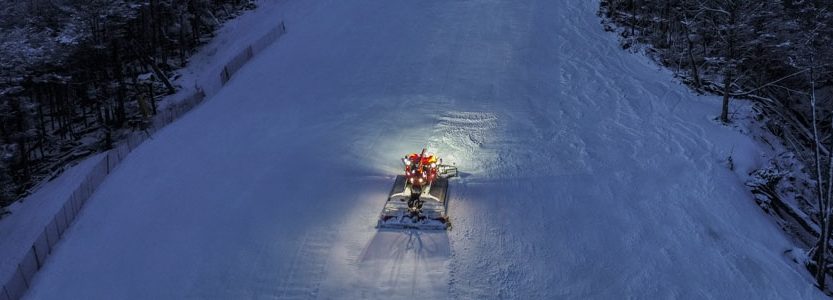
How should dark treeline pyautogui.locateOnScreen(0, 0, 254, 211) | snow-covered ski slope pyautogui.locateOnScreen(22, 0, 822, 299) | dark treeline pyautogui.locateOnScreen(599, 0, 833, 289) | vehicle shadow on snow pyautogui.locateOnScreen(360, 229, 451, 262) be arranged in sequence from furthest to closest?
dark treeline pyautogui.locateOnScreen(0, 0, 254, 211) → dark treeline pyautogui.locateOnScreen(599, 0, 833, 289) → vehicle shadow on snow pyautogui.locateOnScreen(360, 229, 451, 262) → snow-covered ski slope pyautogui.locateOnScreen(22, 0, 822, 299)

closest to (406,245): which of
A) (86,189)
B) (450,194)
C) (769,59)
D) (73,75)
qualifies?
(450,194)

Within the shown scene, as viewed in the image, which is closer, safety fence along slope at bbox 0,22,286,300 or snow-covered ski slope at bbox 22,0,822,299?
snow-covered ski slope at bbox 22,0,822,299

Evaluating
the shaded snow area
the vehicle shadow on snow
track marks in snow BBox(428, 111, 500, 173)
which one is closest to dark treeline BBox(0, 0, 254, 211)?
the shaded snow area

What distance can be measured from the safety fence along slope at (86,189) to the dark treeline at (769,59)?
23537 millimetres

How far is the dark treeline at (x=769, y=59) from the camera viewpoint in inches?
838

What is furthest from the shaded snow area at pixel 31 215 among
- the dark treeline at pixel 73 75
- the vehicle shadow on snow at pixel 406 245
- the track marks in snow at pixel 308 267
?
the vehicle shadow on snow at pixel 406 245

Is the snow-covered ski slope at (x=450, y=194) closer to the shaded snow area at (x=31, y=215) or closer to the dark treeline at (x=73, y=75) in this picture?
the shaded snow area at (x=31, y=215)

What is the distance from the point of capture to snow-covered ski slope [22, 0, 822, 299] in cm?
1395

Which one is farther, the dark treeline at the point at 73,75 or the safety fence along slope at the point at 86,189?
the dark treeline at the point at 73,75

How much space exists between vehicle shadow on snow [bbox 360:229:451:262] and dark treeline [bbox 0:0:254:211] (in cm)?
2164

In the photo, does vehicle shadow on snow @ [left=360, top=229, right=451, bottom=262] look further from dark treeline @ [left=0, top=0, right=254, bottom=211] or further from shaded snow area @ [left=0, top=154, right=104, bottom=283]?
dark treeline @ [left=0, top=0, right=254, bottom=211]

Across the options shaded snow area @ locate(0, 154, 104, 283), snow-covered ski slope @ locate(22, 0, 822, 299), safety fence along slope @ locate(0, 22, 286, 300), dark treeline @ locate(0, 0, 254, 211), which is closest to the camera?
snow-covered ski slope @ locate(22, 0, 822, 299)

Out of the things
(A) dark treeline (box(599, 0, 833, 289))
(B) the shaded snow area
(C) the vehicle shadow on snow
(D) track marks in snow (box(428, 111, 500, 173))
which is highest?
(A) dark treeline (box(599, 0, 833, 289))

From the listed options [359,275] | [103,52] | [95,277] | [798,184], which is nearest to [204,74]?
[103,52]
